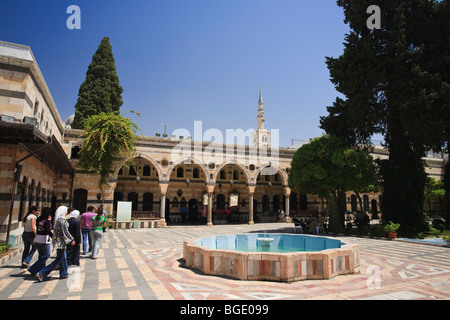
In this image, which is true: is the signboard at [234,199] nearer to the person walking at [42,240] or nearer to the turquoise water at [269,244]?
the turquoise water at [269,244]

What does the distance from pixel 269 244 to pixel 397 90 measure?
42.9 ft

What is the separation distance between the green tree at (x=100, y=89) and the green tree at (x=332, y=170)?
2024cm

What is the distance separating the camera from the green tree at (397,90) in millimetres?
15711

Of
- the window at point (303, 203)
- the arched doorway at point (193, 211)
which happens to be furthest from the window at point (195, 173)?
the window at point (303, 203)

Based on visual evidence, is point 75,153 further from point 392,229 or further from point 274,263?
point 392,229

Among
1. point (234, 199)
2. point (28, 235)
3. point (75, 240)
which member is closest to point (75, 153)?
point (234, 199)

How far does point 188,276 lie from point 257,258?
1.80 m

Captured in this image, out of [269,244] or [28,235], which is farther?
[269,244]

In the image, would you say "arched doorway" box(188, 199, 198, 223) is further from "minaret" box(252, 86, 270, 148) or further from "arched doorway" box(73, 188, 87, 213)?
"minaret" box(252, 86, 270, 148)

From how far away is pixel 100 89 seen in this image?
28031mm

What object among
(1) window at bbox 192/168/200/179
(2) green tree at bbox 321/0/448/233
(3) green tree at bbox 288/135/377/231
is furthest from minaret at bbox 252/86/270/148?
(2) green tree at bbox 321/0/448/233
